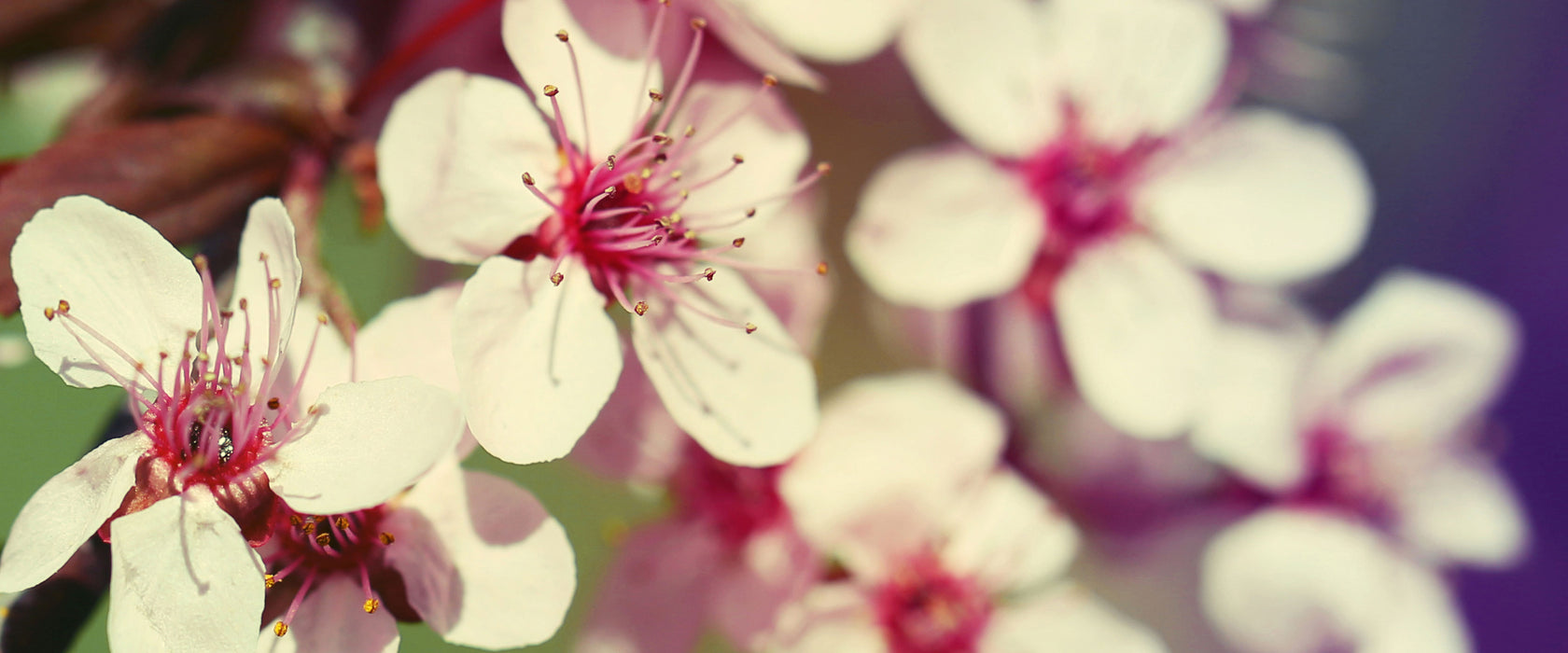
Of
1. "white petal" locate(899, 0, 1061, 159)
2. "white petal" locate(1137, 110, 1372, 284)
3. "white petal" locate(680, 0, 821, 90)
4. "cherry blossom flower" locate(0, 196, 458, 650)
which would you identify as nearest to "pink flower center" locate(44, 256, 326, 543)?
"cherry blossom flower" locate(0, 196, 458, 650)

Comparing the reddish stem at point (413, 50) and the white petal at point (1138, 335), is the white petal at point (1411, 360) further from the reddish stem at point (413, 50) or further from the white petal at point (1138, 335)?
the reddish stem at point (413, 50)

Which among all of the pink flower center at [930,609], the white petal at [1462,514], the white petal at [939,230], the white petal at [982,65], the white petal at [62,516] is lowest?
the white petal at [1462,514]

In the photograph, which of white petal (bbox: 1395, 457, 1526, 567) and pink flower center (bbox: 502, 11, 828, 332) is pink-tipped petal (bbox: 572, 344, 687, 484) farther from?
white petal (bbox: 1395, 457, 1526, 567)

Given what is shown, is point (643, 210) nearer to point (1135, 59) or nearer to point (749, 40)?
point (749, 40)

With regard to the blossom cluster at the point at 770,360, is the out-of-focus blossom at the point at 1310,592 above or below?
below

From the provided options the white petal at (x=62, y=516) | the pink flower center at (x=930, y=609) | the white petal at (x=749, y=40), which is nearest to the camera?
the white petal at (x=62, y=516)

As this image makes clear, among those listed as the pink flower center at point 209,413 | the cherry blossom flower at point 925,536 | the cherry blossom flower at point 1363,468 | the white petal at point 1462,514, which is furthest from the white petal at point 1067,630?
the pink flower center at point 209,413

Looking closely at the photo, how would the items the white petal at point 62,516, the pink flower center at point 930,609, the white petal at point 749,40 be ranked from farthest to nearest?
the pink flower center at point 930,609, the white petal at point 749,40, the white petal at point 62,516

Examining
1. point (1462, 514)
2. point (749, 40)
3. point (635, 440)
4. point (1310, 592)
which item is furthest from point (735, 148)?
point (1462, 514)

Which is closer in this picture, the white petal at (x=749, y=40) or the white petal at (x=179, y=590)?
the white petal at (x=179, y=590)
